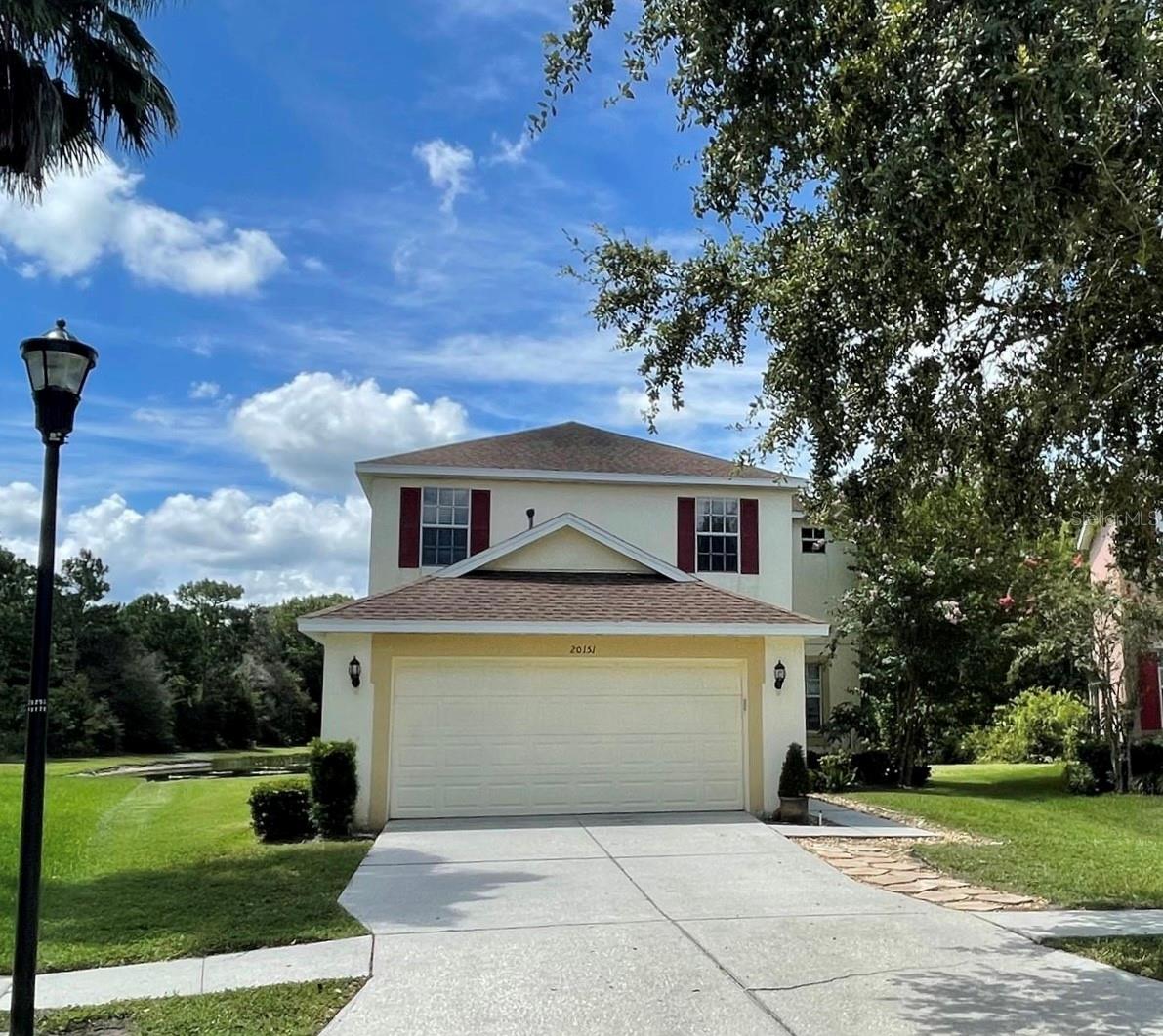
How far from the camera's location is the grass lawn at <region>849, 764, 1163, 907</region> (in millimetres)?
9117

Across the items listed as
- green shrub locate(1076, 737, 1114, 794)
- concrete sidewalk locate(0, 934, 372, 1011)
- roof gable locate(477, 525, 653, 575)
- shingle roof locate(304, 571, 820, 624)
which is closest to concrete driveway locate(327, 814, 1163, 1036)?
concrete sidewalk locate(0, 934, 372, 1011)

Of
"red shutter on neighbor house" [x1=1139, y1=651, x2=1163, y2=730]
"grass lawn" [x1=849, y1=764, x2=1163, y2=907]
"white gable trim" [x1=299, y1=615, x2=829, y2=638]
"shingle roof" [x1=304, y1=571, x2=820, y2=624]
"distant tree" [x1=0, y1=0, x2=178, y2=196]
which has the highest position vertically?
"distant tree" [x1=0, y1=0, x2=178, y2=196]

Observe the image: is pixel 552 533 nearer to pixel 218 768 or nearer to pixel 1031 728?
pixel 1031 728

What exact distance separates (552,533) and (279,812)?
6.03 meters

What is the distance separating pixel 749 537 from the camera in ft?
68.6

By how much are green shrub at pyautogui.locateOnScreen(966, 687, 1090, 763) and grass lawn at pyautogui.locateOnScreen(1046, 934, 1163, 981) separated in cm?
1517

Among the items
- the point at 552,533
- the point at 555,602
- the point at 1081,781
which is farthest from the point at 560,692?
the point at 1081,781

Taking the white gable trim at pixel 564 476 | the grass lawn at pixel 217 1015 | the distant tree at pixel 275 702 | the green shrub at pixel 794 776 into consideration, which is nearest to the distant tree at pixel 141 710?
the distant tree at pixel 275 702

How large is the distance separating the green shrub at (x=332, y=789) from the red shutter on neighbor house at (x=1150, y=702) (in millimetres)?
14851

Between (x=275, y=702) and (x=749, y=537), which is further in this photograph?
(x=275, y=702)

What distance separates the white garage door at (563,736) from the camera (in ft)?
43.9

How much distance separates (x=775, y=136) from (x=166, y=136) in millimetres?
8719

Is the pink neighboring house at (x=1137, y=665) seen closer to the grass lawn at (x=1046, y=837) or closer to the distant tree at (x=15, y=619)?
the grass lawn at (x=1046, y=837)

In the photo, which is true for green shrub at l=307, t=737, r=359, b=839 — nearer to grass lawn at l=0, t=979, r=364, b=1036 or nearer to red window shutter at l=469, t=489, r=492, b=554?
grass lawn at l=0, t=979, r=364, b=1036
